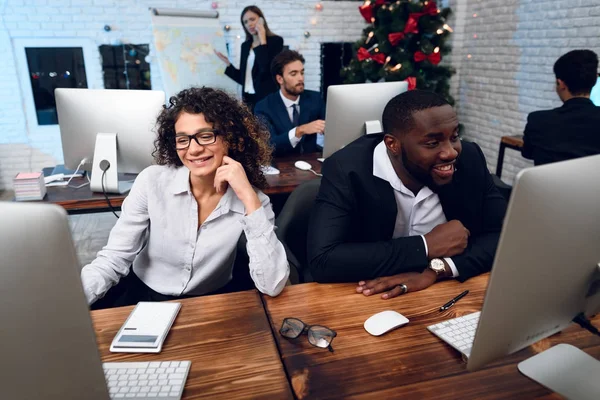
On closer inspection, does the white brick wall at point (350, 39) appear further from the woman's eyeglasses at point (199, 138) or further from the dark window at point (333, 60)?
the woman's eyeglasses at point (199, 138)

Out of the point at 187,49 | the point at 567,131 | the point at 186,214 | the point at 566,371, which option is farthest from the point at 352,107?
the point at 187,49

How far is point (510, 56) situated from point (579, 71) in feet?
4.79

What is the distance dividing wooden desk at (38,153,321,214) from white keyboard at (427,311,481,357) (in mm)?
1246

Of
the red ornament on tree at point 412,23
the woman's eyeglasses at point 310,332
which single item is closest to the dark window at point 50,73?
the red ornament on tree at point 412,23

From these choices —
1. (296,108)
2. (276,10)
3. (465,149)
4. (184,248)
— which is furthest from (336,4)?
(184,248)

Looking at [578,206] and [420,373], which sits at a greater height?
[578,206]

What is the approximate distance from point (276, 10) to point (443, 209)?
3.75 m

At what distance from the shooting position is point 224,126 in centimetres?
150

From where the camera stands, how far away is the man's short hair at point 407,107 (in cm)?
141

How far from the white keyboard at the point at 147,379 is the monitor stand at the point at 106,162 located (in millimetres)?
1281

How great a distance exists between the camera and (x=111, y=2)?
4262 millimetres

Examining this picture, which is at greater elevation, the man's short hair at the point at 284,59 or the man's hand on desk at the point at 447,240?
the man's short hair at the point at 284,59

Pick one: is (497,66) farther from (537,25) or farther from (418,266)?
(418,266)

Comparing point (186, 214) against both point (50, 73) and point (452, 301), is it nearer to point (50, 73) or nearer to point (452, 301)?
point (452, 301)
